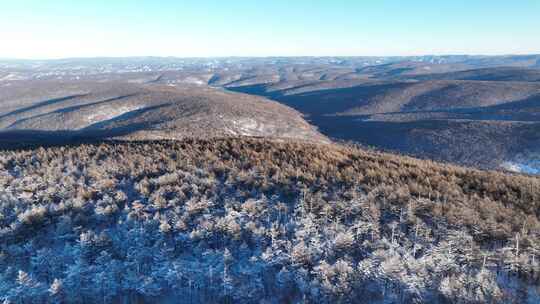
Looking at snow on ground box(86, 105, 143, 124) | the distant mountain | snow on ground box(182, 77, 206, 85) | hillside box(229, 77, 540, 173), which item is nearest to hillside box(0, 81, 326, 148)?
snow on ground box(86, 105, 143, 124)

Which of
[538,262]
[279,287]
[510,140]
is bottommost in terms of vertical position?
[510,140]

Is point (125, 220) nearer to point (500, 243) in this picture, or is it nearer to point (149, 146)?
point (149, 146)

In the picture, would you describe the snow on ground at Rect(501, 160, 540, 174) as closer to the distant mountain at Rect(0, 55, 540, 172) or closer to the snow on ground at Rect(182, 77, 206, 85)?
the distant mountain at Rect(0, 55, 540, 172)

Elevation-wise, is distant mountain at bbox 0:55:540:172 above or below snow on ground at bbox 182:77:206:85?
below

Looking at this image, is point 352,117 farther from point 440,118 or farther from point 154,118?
point 154,118

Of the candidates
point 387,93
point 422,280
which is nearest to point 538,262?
point 422,280

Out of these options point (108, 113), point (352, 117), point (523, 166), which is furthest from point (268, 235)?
point (108, 113)

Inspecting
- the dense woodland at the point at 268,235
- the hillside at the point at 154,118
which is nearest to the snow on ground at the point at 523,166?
the hillside at the point at 154,118

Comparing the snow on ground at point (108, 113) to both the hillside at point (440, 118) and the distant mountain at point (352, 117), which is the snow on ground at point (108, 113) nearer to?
the distant mountain at point (352, 117)
